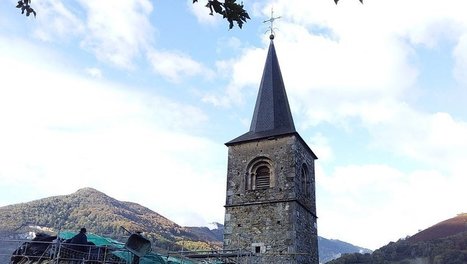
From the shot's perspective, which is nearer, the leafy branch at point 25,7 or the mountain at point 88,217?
the leafy branch at point 25,7

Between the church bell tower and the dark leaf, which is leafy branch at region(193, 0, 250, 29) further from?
the church bell tower

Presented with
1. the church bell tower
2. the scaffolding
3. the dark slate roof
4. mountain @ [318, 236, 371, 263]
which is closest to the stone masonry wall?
the church bell tower

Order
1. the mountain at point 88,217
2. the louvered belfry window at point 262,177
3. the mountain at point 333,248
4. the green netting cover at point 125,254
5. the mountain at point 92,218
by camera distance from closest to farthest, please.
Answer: the green netting cover at point 125,254 < the louvered belfry window at point 262,177 < the mountain at point 92,218 < the mountain at point 88,217 < the mountain at point 333,248

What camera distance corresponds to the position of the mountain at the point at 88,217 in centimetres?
4728

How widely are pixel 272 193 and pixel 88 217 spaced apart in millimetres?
41112

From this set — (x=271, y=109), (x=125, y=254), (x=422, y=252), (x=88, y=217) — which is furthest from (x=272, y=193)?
(x=88, y=217)

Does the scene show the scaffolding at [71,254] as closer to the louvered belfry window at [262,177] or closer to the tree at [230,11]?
the louvered belfry window at [262,177]

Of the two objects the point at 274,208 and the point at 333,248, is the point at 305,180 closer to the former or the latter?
the point at 274,208

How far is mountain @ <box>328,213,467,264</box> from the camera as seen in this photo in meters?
47.8

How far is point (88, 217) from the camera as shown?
2149 inches

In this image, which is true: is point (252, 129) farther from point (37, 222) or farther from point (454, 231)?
point (454, 231)

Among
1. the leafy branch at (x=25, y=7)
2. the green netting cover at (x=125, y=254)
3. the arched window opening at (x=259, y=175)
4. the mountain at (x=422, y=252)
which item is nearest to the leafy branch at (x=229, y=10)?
the leafy branch at (x=25, y=7)

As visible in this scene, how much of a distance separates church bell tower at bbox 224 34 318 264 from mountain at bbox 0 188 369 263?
2272 centimetres

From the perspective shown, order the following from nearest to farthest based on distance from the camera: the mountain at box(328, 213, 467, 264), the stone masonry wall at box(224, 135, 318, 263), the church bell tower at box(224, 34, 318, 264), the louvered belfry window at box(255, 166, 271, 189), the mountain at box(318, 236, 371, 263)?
the stone masonry wall at box(224, 135, 318, 263) < the church bell tower at box(224, 34, 318, 264) < the louvered belfry window at box(255, 166, 271, 189) < the mountain at box(328, 213, 467, 264) < the mountain at box(318, 236, 371, 263)
